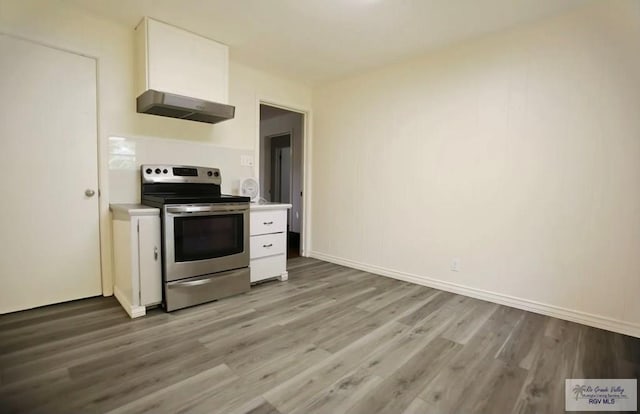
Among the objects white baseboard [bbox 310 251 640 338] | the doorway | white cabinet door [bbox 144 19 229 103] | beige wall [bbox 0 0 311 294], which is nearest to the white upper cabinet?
white cabinet door [bbox 144 19 229 103]

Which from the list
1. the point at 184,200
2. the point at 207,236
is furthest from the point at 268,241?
the point at 184,200

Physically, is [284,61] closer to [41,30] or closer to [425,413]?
[41,30]

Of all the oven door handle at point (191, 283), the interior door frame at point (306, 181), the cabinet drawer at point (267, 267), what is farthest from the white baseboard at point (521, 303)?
the oven door handle at point (191, 283)

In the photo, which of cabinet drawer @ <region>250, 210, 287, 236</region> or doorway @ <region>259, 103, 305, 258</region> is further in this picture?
doorway @ <region>259, 103, 305, 258</region>

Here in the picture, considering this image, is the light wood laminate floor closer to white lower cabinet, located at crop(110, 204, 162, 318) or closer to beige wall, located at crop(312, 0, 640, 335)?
white lower cabinet, located at crop(110, 204, 162, 318)

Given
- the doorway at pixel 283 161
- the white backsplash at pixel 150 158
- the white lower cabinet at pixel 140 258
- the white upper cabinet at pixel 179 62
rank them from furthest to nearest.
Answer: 1. the doorway at pixel 283 161
2. the white backsplash at pixel 150 158
3. the white upper cabinet at pixel 179 62
4. the white lower cabinet at pixel 140 258

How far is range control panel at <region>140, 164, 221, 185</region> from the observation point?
2.85m

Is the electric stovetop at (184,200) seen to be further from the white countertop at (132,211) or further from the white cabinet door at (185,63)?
the white cabinet door at (185,63)

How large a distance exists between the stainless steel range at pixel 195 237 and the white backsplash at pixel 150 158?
0.35ft

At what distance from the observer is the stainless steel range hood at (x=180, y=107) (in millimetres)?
2592

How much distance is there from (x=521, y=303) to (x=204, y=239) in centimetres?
279

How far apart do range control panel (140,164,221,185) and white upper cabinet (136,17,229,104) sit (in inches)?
27.6

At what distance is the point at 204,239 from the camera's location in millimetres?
2645

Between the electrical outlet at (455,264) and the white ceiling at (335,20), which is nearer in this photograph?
the white ceiling at (335,20)
